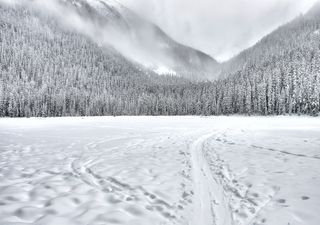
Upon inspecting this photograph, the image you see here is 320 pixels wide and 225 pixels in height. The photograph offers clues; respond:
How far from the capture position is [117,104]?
169625 millimetres

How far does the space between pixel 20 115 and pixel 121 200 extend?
133 meters

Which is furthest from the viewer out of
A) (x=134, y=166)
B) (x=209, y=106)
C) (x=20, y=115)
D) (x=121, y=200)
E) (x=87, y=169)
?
(x=209, y=106)

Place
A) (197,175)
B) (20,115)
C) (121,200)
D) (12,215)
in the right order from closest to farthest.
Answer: (12,215)
(121,200)
(197,175)
(20,115)

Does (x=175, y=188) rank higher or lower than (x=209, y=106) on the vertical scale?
lower

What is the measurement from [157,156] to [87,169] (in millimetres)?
4418

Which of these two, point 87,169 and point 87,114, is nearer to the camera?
point 87,169

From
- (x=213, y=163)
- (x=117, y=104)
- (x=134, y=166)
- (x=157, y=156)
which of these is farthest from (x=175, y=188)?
(x=117, y=104)

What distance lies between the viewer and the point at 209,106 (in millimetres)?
131250

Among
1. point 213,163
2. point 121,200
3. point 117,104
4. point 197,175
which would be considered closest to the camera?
point 121,200

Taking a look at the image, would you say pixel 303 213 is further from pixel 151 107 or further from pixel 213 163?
pixel 151 107

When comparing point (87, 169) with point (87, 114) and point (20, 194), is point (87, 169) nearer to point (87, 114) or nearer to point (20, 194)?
point (20, 194)

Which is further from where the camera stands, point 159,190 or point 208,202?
point 159,190

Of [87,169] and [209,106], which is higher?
[209,106]

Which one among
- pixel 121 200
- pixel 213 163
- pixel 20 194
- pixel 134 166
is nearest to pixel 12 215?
pixel 20 194
